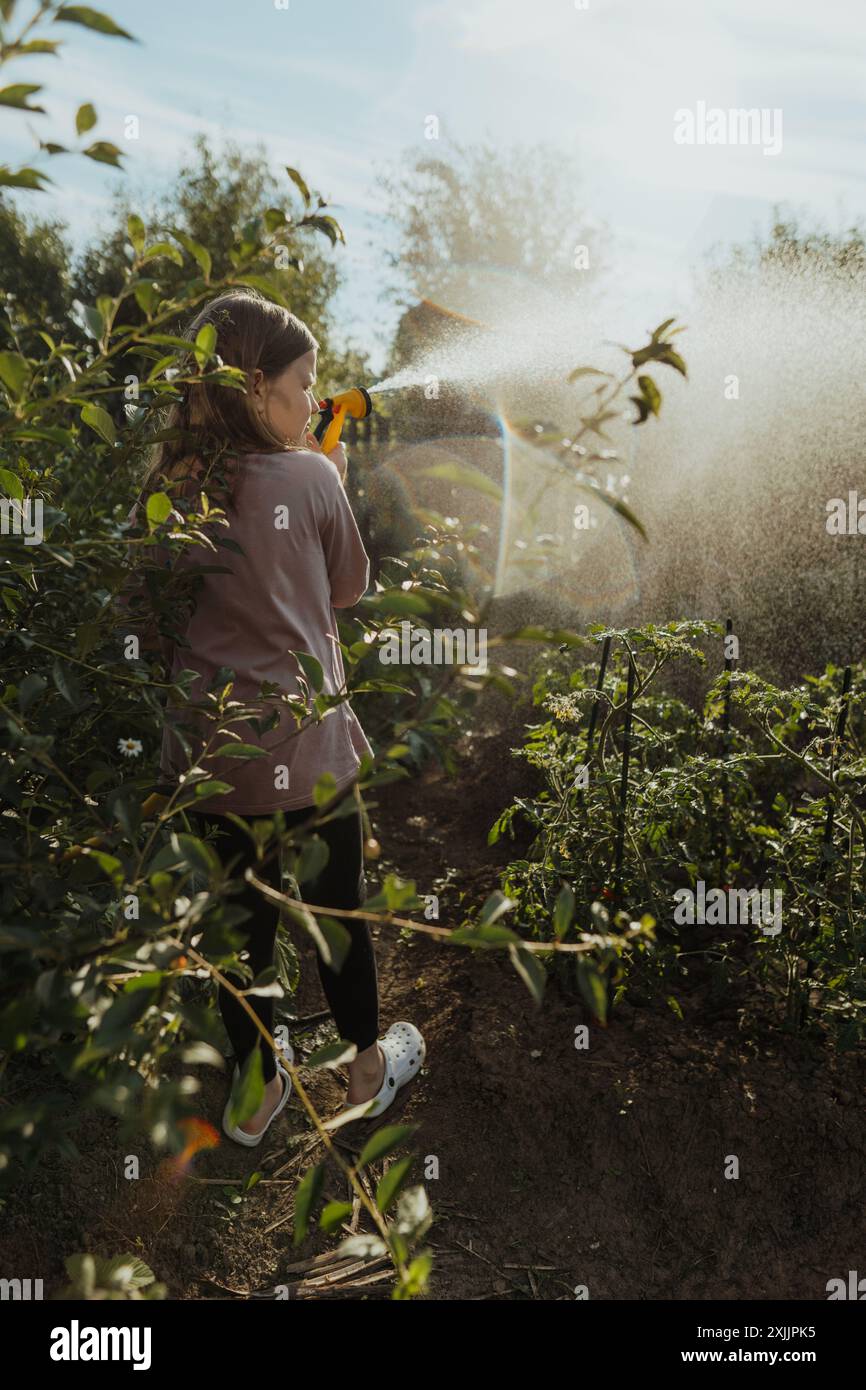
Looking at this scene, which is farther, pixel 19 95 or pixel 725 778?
pixel 725 778

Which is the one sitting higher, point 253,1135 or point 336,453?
point 336,453

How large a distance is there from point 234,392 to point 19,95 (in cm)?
98

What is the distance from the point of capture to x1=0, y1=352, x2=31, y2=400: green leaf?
945mm

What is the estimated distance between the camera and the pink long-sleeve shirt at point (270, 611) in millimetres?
1862

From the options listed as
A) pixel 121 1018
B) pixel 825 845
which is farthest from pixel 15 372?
pixel 825 845

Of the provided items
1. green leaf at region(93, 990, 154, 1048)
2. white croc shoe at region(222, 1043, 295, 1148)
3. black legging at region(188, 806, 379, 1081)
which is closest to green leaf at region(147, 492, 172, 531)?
green leaf at region(93, 990, 154, 1048)

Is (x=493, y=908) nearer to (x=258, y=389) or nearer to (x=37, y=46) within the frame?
(x=37, y=46)

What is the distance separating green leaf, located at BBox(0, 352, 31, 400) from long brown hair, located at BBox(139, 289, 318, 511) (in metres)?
0.82

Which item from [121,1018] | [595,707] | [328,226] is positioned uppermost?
[328,226]

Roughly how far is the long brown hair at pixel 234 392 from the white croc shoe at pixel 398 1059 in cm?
142

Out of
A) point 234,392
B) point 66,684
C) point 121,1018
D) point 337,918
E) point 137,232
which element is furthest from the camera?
point 337,918

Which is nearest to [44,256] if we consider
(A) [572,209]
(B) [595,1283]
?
(A) [572,209]

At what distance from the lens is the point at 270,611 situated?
1881mm

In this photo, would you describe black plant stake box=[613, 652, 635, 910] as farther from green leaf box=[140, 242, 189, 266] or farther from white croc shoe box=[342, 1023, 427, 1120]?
green leaf box=[140, 242, 189, 266]
